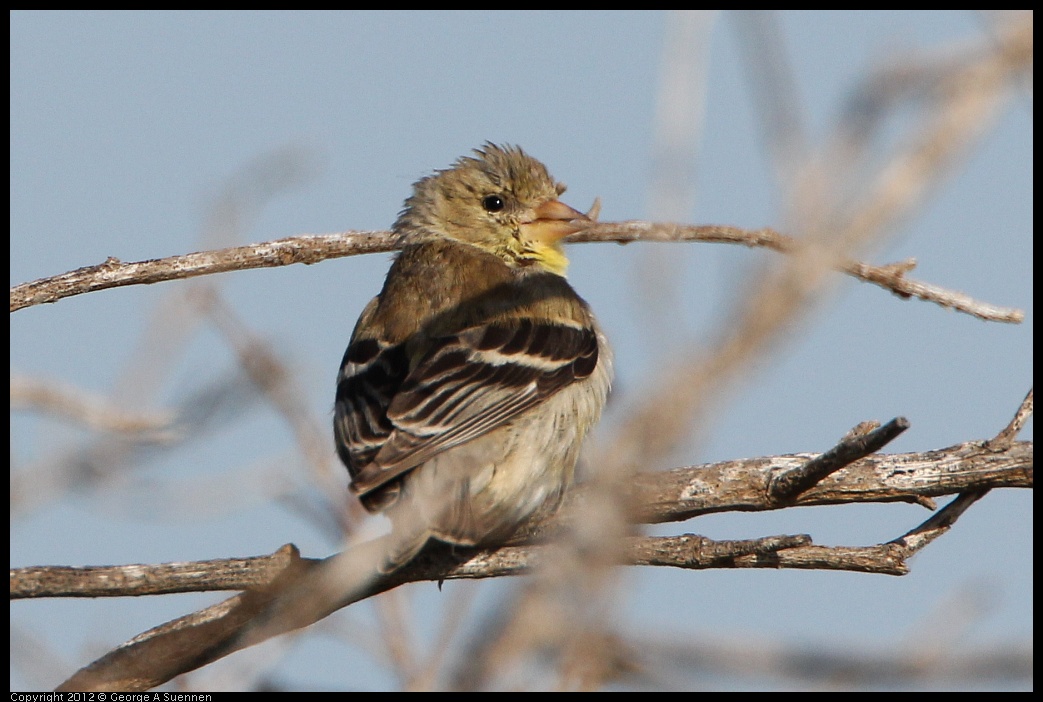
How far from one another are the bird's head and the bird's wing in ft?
2.22

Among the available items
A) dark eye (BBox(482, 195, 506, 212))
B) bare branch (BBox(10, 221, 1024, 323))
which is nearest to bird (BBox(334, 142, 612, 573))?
dark eye (BBox(482, 195, 506, 212))

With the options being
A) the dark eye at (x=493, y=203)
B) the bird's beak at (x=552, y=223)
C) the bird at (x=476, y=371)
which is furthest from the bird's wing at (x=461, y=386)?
the dark eye at (x=493, y=203)

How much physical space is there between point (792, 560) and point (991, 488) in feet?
2.28

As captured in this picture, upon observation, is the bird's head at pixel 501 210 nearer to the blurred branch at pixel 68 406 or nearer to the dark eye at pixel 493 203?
the dark eye at pixel 493 203

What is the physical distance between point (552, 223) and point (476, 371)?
1300 mm

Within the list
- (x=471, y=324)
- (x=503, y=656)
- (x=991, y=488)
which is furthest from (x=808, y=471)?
(x=503, y=656)

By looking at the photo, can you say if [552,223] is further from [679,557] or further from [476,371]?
[679,557]

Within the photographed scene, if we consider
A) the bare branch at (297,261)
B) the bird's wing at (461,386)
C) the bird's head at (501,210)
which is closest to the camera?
the bare branch at (297,261)

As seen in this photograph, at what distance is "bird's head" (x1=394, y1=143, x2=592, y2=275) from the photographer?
20.3 ft

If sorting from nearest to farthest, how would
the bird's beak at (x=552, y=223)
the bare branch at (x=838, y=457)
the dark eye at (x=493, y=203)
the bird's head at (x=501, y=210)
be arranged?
1. the bare branch at (x=838, y=457)
2. the bird's beak at (x=552, y=223)
3. the bird's head at (x=501, y=210)
4. the dark eye at (x=493, y=203)

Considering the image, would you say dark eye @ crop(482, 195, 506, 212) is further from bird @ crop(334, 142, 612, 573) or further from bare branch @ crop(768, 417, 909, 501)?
bare branch @ crop(768, 417, 909, 501)

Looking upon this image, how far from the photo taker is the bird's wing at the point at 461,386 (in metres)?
4.66

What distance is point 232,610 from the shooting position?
12.3 feet

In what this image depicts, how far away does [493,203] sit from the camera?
6.44m
